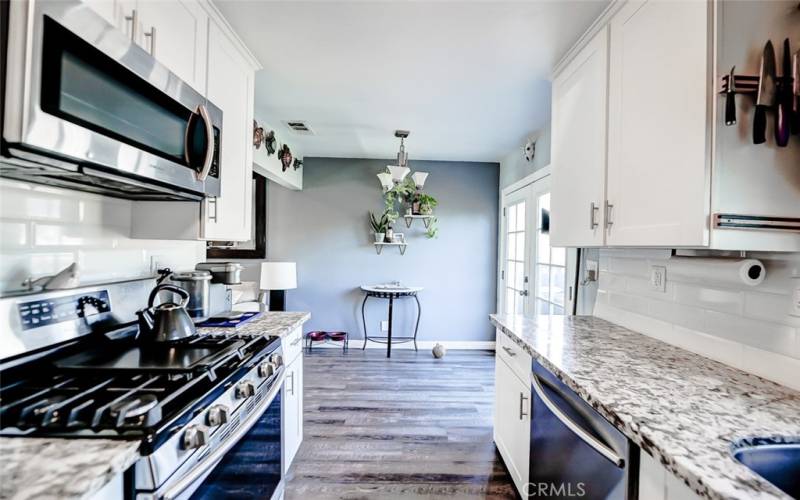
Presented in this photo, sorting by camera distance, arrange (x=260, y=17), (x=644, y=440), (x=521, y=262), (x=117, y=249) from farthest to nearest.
→ (x=521, y=262), (x=260, y=17), (x=117, y=249), (x=644, y=440)

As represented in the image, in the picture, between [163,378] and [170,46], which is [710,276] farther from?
[170,46]

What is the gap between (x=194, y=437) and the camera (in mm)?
889

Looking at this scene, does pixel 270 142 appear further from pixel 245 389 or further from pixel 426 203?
pixel 245 389

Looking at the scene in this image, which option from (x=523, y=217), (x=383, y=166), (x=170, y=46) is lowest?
(x=523, y=217)

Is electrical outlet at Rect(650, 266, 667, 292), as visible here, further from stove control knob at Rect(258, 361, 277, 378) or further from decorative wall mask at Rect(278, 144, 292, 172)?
decorative wall mask at Rect(278, 144, 292, 172)

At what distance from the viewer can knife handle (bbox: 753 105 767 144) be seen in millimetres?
1007

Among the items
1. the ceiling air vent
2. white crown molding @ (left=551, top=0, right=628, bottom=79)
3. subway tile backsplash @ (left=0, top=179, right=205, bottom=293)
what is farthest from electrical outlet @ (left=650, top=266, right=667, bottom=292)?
the ceiling air vent

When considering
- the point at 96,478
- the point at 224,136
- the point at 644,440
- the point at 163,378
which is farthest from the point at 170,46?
the point at 644,440

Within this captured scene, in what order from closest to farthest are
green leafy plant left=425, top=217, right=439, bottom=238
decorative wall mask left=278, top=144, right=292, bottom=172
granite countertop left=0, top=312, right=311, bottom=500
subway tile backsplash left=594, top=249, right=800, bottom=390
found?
1. granite countertop left=0, top=312, right=311, bottom=500
2. subway tile backsplash left=594, top=249, right=800, bottom=390
3. decorative wall mask left=278, top=144, right=292, bottom=172
4. green leafy plant left=425, top=217, right=439, bottom=238

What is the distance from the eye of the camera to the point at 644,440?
2.59 ft

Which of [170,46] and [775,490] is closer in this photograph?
[775,490]

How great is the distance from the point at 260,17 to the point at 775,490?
7.45 feet

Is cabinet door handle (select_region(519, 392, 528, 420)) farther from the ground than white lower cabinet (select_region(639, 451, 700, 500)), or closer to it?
closer to it

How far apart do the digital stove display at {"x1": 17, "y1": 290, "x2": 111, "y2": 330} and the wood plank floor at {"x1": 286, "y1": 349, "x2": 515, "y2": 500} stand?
129cm
